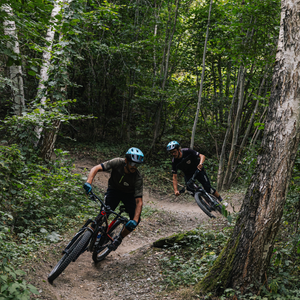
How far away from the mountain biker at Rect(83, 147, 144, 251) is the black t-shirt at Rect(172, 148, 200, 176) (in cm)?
228

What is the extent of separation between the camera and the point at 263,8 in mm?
8508

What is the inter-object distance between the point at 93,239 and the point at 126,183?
47.4 inches

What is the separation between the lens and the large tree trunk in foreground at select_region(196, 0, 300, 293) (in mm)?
3123

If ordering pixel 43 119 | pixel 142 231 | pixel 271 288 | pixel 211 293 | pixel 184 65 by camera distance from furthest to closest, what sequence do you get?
pixel 184 65 < pixel 142 231 < pixel 43 119 < pixel 211 293 < pixel 271 288

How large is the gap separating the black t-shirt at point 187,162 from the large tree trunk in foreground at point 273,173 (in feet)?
13.2

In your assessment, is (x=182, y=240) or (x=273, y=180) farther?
(x=182, y=240)

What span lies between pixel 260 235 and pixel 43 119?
5509mm

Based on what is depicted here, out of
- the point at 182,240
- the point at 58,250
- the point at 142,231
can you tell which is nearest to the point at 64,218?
the point at 58,250

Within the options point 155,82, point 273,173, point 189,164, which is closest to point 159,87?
point 155,82

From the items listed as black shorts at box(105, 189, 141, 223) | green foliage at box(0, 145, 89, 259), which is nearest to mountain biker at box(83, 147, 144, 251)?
black shorts at box(105, 189, 141, 223)

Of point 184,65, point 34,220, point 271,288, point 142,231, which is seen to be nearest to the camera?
point 271,288

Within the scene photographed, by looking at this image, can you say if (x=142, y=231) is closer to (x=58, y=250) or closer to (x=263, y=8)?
(x=58, y=250)

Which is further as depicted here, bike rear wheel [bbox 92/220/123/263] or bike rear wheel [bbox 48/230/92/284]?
bike rear wheel [bbox 92/220/123/263]

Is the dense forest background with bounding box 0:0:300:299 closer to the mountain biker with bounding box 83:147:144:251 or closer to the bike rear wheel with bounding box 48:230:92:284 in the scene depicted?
the mountain biker with bounding box 83:147:144:251
